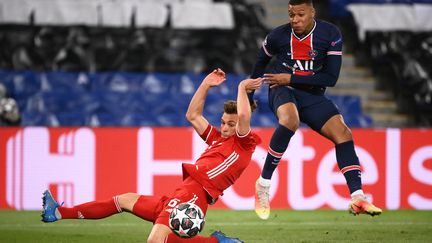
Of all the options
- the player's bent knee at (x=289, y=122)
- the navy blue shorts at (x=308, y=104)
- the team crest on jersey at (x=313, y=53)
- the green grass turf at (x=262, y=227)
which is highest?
the team crest on jersey at (x=313, y=53)

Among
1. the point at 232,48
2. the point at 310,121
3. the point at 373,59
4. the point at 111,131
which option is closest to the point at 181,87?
the point at 232,48

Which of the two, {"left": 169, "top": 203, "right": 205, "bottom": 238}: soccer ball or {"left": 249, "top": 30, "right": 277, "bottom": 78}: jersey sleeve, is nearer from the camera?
{"left": 169, "top": 203, "right": 205, "bottom": 238}: soccer ball

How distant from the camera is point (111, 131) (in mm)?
11789

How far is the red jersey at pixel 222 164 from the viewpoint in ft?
23.0

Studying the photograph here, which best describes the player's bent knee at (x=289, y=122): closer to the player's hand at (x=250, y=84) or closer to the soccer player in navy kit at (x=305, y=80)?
the soccer player in navy kit at (x=305, y=80)

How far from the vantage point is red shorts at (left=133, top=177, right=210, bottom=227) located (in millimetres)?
6840

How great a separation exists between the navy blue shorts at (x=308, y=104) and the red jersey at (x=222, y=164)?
662 millimetres

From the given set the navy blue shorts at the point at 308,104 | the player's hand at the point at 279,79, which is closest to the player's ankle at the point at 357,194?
the navy blue shorts at the point at 308,104

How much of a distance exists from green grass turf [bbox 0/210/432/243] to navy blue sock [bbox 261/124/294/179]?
0.72 meters

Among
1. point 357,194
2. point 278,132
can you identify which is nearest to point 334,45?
point 278,132

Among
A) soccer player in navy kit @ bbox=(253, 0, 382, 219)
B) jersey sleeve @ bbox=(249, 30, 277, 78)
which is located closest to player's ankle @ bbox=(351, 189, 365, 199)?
soccer player in navy kit @ bbox=(253, 0, 382, 219)

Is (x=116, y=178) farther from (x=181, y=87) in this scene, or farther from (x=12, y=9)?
(x=12, y=9)

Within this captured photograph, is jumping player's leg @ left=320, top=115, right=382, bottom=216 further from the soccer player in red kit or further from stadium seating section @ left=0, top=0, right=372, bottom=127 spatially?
stadium seating section @ left=0, top=0, right=372, bottom=127

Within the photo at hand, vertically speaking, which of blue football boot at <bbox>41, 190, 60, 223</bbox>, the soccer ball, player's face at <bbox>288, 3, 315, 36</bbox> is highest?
player's face at <bbox>288, 3, 315, 36</bbox>
